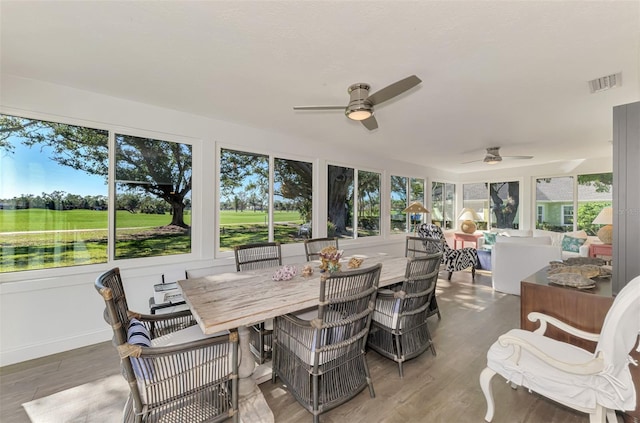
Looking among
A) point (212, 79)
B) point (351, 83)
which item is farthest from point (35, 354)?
point (351, 83)

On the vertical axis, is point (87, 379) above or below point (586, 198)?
below

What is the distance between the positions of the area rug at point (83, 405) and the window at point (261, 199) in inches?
72.4

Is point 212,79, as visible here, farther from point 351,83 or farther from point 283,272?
point 283,272

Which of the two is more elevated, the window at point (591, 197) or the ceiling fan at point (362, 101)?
the ceiling fan at point (362, 101)

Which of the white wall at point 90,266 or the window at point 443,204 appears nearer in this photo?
the white wall at point 90,266

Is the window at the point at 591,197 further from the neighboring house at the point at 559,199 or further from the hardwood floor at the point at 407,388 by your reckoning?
the hardwood floor at the point at 407,388

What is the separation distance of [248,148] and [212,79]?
146 centimetres

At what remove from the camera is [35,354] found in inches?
96.7

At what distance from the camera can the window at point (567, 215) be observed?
6301 mm

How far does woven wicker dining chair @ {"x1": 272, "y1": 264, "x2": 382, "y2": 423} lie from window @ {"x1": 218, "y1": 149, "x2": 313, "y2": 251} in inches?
83.3

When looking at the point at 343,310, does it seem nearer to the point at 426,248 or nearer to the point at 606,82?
the point at 426,248

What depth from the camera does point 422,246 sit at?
3.46 meters

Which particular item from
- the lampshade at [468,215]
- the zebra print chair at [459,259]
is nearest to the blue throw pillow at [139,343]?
the zebra print chair at [459,259]

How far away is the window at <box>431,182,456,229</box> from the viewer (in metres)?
7.52
